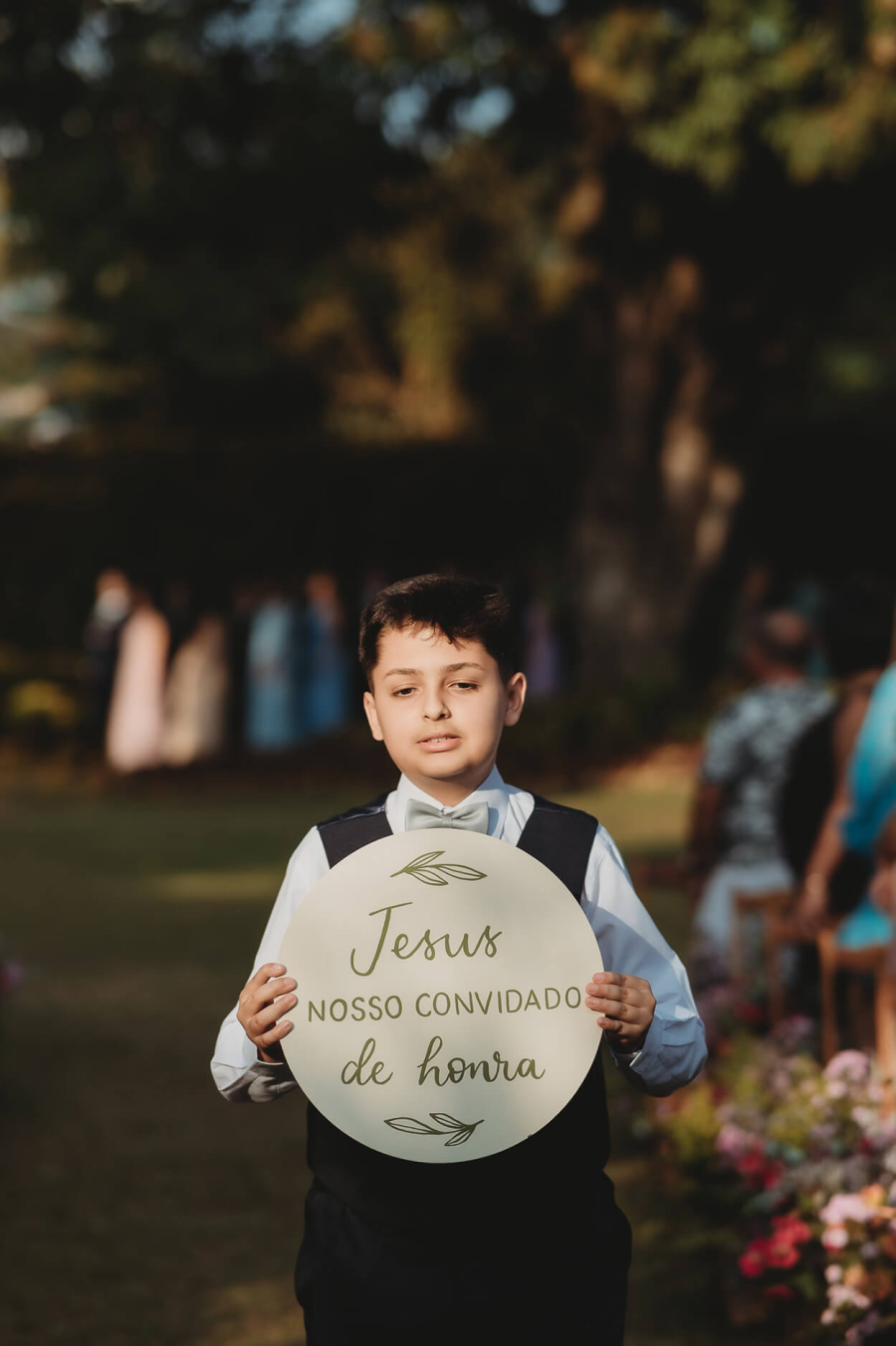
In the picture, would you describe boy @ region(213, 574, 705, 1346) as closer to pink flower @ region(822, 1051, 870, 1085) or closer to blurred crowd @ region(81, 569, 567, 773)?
pink flower @ region(822, 1051, 870, 1085)

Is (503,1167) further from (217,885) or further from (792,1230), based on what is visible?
(217,885)

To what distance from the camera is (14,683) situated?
58.3 feet

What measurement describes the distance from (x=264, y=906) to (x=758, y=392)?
956cm

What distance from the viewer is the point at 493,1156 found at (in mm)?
1995

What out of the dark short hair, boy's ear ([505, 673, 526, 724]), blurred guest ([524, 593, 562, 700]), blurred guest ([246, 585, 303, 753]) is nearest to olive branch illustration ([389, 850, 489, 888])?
boy's ear ([505, 673, 526, 724])

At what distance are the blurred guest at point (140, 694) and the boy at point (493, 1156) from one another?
14568 mm

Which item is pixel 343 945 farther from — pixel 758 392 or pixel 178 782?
pixel 758 392

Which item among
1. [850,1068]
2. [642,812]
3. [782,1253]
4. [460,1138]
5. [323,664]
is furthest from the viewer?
[323,664]

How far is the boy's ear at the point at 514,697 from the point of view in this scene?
2.16 meters

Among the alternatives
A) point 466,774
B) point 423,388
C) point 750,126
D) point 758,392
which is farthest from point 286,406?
point 466,774

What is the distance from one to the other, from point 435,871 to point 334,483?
1843cm

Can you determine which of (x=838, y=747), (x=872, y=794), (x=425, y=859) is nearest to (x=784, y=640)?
(x=838, y=747)

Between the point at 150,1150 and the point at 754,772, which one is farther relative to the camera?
the point at 754,772

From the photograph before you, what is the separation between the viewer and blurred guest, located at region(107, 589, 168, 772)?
16500mm
